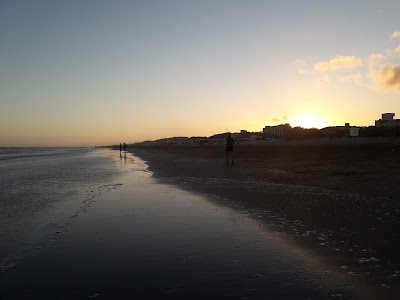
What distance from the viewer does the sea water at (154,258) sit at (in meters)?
4.45

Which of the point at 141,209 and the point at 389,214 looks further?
the point at 141,209

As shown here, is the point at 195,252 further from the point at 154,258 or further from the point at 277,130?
the point at 277,130

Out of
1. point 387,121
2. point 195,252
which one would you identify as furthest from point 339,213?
point 387,121

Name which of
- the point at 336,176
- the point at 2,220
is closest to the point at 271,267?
the point at 2,220

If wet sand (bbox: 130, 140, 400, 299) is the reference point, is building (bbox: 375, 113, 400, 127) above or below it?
above

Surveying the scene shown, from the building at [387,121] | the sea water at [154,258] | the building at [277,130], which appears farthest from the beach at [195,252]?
the building at [277,130]

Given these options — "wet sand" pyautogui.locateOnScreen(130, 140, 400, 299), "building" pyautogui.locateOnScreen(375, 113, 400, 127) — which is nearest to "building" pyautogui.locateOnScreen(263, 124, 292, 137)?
"building" pyautogui.locateOnScreen(375, 113, 400, 127)

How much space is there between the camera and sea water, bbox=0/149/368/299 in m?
4.45

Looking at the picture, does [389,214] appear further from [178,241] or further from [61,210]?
[61,210]

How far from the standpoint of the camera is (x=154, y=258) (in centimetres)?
575

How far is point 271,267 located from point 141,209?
19.8 feet

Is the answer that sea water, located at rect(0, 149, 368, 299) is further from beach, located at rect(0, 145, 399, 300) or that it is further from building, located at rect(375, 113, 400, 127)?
building, located at rect(375, 113, 400, 127)

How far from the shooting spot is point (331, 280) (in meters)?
4.69

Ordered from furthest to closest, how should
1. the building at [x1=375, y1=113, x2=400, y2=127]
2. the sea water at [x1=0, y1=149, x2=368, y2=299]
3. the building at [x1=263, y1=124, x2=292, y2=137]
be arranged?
the building at [x1=263, y1=124, x2=292, y2=137]
the building at [x1=375, y1=113, x2=400, y2=127]
the sea water at [x1=0, y1=149, x2=368, y2=299]
